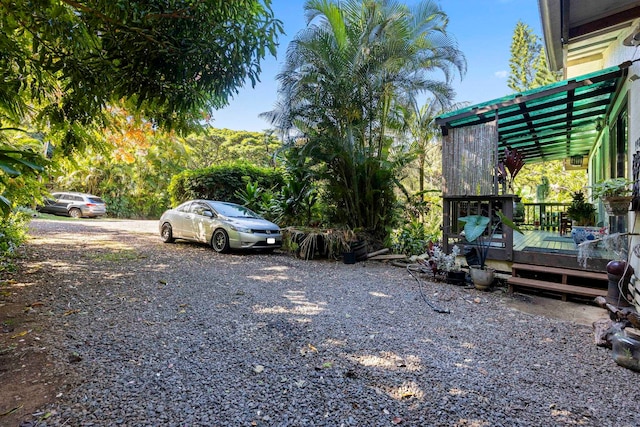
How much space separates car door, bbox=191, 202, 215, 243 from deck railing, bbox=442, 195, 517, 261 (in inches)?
219

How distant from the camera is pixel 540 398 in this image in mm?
2248

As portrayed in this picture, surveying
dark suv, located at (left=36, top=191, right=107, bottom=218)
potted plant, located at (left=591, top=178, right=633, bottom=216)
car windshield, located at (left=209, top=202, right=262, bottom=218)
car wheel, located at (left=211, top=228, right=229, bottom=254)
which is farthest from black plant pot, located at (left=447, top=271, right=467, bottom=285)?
dark suv, located at (left=36, top=191, right=107, bottom=218)

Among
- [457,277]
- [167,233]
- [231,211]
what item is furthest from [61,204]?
[457,277]

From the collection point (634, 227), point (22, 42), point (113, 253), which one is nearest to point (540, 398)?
point (634, 227)

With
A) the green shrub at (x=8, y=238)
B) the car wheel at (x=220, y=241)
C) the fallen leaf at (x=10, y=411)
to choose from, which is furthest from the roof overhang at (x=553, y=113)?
the green shrub at (x=8, y=238)

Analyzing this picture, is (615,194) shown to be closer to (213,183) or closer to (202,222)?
(202,222)

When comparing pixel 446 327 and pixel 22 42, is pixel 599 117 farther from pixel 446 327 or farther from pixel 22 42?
pixel 22 42

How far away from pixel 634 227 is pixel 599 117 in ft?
14.1

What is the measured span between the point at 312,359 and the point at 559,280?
4.51 metres

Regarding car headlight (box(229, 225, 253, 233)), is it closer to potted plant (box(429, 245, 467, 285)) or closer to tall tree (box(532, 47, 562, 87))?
potted plant (box(429, 245, 467, 285))

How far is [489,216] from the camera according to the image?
5.60 m

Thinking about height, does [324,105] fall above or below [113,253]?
above

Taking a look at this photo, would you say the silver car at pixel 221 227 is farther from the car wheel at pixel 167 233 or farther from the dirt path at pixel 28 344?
the dirt path at pixel 28 344

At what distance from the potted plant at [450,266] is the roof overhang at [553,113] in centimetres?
238
